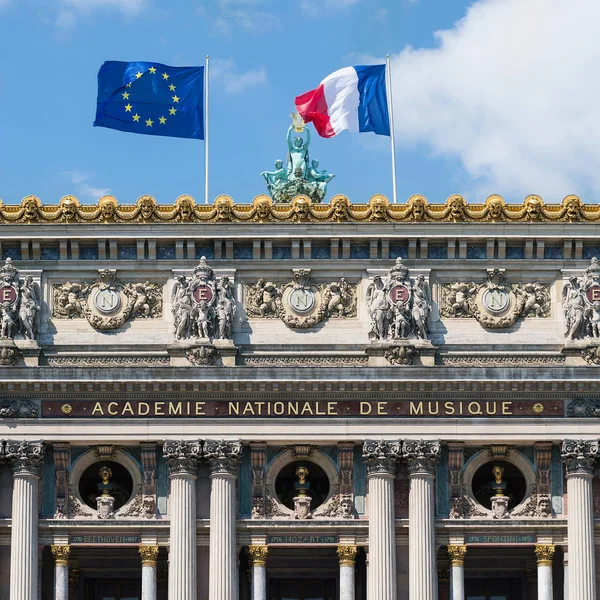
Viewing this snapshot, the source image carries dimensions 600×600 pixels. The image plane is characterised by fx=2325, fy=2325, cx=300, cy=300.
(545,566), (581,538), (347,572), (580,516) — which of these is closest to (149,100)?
(347,572)

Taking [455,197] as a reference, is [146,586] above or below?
below

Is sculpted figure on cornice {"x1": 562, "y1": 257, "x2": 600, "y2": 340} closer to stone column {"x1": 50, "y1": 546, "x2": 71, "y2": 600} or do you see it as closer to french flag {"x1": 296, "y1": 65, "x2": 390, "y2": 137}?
french flag {"x1": 296, "y1": 65, "x2": 390, "y2": 137}

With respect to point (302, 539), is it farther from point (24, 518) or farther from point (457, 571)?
point (24, 518)

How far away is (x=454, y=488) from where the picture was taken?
65.2 metres

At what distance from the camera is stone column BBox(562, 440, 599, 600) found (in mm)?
63875

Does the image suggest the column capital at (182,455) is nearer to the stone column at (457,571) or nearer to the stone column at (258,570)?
the stone column at (258,570)

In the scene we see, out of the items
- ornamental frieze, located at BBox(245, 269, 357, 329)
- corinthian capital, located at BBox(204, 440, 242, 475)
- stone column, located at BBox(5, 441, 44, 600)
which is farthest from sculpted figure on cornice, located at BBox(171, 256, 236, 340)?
stone column, located at BBox(5, 441, 44, 600)

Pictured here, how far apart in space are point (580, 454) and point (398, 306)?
6.54 metres

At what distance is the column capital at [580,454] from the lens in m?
64.6

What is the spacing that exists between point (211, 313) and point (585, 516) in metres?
11.9

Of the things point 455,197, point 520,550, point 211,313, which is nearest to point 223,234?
point 211,313

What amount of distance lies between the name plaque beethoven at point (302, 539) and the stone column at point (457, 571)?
323 cm

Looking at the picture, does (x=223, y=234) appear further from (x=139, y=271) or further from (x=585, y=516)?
(x=585, y=516)

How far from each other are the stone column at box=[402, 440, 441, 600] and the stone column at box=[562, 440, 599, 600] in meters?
3.74
